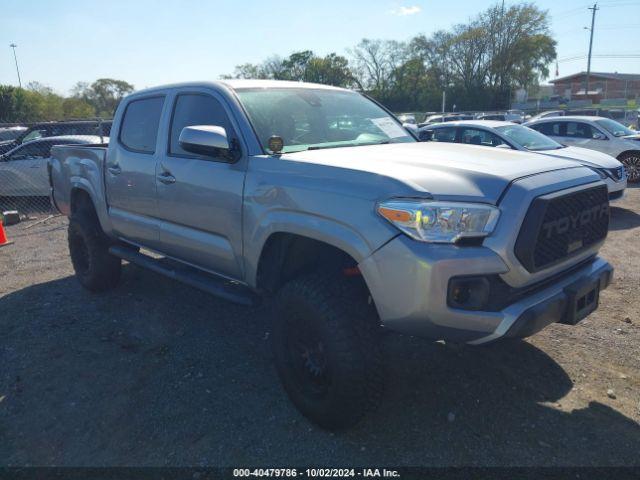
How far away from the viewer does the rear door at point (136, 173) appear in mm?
4188

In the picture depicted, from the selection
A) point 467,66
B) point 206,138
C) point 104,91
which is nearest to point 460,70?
point 467,66

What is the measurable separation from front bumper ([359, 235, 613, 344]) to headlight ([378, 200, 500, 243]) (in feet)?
0.17

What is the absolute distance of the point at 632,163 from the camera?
11680mm

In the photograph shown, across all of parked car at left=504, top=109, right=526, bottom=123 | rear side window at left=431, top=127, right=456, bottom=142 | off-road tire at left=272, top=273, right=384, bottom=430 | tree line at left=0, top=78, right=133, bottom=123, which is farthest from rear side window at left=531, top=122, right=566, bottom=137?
tree line at left=0, top=78, right=133, bottom=123

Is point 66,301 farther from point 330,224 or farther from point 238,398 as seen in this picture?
point 330,224

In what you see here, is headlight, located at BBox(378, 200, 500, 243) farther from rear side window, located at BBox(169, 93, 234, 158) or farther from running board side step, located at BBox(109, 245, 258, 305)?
rear side window, located at BBox(169, 93, 234, 158)

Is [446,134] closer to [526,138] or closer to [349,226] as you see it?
[526,138]

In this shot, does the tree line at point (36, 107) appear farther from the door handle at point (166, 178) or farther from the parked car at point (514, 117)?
the door handle at point (166, 178)

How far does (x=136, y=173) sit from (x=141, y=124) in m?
0.49

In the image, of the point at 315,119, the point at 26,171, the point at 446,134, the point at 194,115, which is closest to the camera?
the point at 315,119

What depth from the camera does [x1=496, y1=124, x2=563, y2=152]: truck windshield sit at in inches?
358

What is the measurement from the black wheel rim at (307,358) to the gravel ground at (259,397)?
26 cm

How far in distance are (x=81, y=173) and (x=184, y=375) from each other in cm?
271

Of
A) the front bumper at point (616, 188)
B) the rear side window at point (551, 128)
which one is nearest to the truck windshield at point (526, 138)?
the front bumper at point (616, 188)
